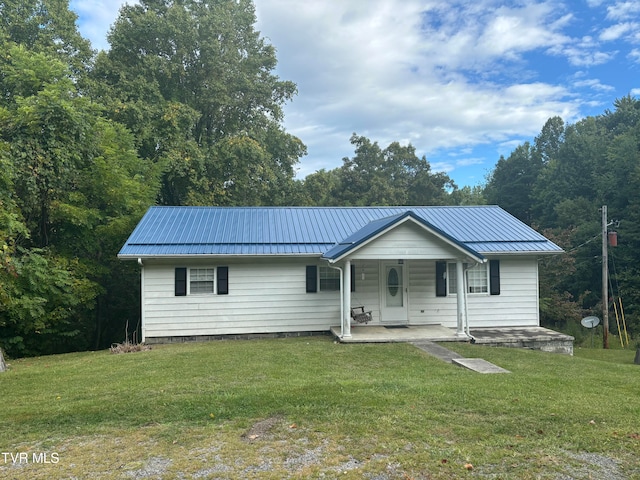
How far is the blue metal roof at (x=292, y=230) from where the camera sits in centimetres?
1252

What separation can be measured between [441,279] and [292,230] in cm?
477

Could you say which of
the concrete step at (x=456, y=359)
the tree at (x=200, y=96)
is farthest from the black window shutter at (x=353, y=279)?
the tree at (x=200, y=96)

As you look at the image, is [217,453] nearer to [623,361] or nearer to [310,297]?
[310,297]

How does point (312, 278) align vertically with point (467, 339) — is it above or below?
above

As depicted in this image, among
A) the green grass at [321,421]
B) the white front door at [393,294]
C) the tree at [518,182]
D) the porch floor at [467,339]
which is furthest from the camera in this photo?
the tree at [518,182]

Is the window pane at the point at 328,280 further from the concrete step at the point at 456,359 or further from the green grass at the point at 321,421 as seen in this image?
the green grass at the point at 321,421

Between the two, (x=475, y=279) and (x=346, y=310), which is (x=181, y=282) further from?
(x=475, y=279)

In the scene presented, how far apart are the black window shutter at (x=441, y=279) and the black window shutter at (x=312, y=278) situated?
361 cm

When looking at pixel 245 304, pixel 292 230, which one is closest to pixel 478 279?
pixel 292 230

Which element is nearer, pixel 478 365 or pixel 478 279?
pixel 478 365

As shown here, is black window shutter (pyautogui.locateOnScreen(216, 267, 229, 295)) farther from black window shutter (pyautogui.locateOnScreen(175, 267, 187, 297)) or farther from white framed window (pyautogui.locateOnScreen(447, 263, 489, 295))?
white framed window (pyautogui.locateOnScreen(447, 263, 489, 295))

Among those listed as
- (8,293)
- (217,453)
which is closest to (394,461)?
(217,453)

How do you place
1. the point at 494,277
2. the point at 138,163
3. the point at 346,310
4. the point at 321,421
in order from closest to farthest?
1. the point at 321,421
2. the point at 346,310
3. the point at 494,277
4. the point at 138,163

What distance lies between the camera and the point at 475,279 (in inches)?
527
